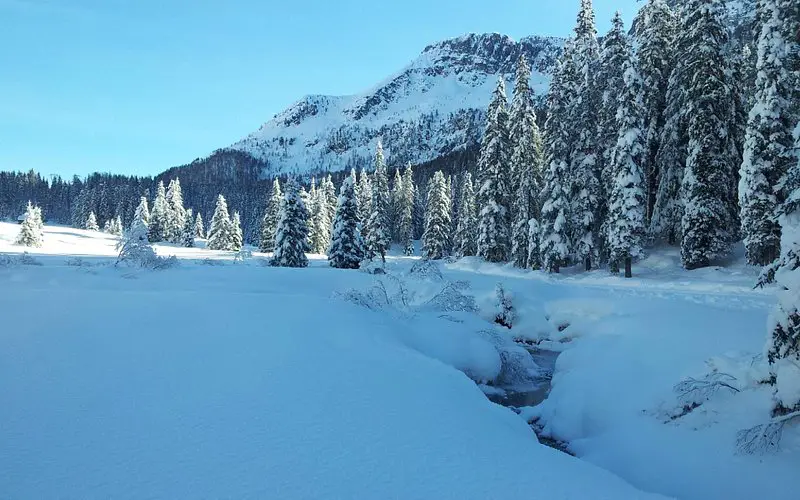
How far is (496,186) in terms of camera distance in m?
38.1

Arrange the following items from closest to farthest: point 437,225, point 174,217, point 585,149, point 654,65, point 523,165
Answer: point 654,65, point 585,149, point 523,165, point 437,225, point 174,217

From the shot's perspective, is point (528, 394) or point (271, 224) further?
point (271, 224)

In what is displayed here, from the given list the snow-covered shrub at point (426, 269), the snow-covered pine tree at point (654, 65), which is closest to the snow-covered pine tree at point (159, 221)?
the snow-covered shrub at point (426, 269)

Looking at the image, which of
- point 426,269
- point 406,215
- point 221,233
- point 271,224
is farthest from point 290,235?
point 406,215

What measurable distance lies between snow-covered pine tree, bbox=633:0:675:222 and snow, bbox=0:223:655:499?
28.4 meters

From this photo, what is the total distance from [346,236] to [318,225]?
26.7 metres

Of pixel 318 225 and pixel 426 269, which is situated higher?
pixel 318 225

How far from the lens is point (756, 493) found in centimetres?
618

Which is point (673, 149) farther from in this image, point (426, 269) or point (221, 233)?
point (221, 233)

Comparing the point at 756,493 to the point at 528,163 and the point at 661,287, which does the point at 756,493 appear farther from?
the point at 528,163

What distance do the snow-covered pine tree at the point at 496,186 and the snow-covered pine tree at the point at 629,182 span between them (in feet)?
39.1

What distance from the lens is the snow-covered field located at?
433 cm

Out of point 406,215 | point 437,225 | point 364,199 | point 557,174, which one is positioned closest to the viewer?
point 557,174

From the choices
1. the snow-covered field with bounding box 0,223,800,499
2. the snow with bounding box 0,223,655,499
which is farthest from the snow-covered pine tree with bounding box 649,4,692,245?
the snow with bounding box 0,223,655,499
